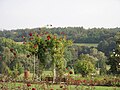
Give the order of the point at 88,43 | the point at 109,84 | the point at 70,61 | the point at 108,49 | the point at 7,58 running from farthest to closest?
the point at 88,43, the point at 108,49, the point at 70,61, the point at 7,58, the point at 109,84

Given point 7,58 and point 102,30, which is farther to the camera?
point 102,30

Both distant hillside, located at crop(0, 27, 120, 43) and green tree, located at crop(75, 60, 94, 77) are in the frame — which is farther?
distant hillside, located at crop(0, 27, 120, 43)

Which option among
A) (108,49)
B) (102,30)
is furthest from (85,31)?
(108,49)

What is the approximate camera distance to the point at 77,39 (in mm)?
81188

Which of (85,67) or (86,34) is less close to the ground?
(86,34)

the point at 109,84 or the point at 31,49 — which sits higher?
the point at 31,49

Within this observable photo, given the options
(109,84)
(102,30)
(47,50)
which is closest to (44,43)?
(47,50)

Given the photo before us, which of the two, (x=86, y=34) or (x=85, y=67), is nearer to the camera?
(x=85, y=67)

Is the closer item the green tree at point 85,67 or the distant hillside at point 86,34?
the green tree at point 85,67

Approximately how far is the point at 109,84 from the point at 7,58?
24.6 meters

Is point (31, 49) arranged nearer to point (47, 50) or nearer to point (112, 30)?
point (47, 50)

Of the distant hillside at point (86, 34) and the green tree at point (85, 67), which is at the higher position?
the distant hillside at point (86, 34)

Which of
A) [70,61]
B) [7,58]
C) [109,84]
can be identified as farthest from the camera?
[70,61]

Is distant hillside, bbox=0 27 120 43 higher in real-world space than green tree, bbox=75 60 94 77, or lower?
higher
